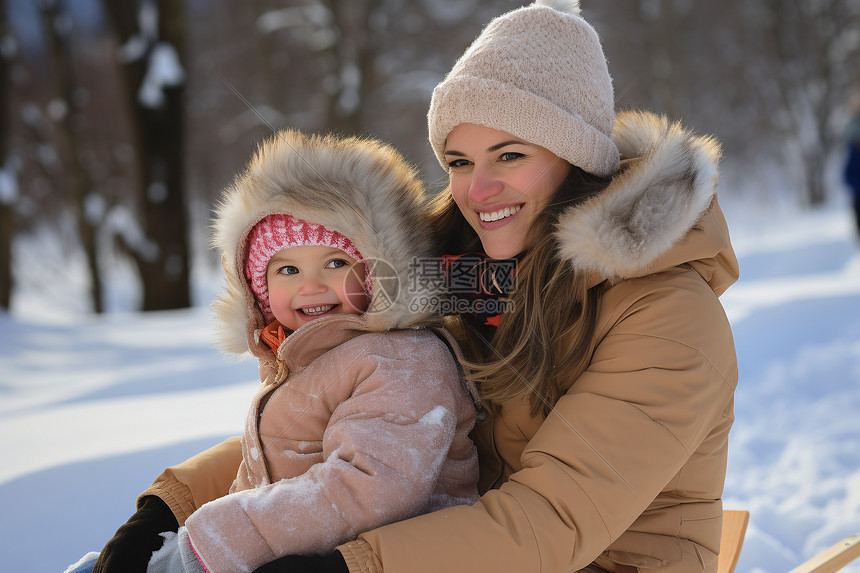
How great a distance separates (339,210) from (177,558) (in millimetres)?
915

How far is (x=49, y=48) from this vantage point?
10711 mm

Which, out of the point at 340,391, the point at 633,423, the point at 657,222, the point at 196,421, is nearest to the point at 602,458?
the point at 633,423

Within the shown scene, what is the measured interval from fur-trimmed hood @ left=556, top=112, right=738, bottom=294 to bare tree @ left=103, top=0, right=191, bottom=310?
8.40 meters

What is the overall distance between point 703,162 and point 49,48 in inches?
465

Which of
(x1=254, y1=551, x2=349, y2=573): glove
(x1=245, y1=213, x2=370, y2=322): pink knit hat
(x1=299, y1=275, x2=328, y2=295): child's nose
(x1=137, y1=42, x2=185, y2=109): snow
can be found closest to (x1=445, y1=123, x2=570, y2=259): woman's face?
(x1=245, y1=213, x2=370, y2=322): pink knit hat

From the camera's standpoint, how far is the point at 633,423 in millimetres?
1410

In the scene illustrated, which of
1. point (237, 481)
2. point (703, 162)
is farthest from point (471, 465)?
point (703, 162)

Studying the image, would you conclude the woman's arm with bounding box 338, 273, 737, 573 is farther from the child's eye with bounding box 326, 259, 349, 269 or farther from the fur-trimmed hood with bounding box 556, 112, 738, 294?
the child's eye with bounding box 326, 259, 349, 269

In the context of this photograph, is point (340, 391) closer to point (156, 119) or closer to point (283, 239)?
point (283, 239)

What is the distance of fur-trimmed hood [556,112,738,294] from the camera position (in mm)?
1502

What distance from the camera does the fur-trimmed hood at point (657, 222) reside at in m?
1.50

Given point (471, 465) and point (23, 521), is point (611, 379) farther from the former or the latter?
point (23, 521)

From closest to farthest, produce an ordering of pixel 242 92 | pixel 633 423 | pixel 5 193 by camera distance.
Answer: pixel 633 423
pixel 5 193
pixel 242 92

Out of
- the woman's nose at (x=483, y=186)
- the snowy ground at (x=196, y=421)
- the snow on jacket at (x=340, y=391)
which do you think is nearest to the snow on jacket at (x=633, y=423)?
the snow on jacket at (x=340, y=391)
